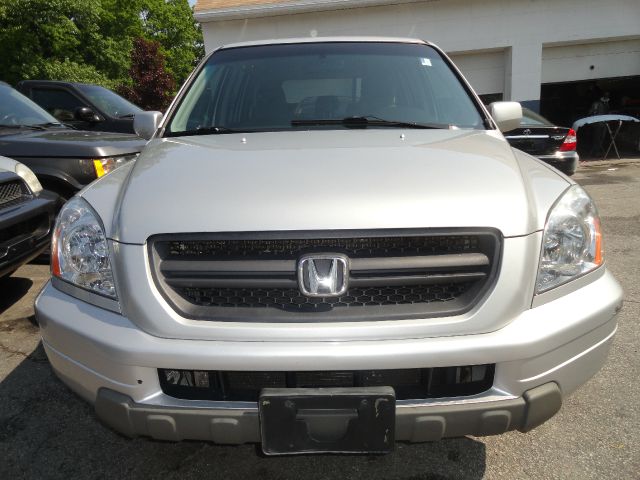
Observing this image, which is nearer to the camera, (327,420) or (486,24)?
(327,420)

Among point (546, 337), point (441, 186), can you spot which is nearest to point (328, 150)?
point (441, 186)

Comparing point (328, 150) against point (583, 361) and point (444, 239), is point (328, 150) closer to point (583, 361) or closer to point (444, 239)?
point (444, 239)

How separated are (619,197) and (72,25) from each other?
71.8 feet

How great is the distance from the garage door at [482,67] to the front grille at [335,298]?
Result: 12.0 m

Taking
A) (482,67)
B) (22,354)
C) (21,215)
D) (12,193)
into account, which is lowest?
(22,354)

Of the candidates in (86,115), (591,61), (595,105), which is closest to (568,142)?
(86,115)

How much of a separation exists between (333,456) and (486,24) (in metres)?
12.4

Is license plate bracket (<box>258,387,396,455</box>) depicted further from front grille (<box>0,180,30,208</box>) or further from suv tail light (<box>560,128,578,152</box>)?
suv tail light (<box>560,128,578,152</box>)

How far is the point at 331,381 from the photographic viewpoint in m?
1.59

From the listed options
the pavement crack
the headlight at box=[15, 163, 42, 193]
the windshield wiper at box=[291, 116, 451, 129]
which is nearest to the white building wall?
the headlight at box=[15, 163, 42, 193]

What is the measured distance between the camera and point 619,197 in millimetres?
7488

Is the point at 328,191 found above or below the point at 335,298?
above

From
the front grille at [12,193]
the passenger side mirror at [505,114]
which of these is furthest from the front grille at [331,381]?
the front grille at [12,193]

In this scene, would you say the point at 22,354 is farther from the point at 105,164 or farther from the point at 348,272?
the point at 348,272
